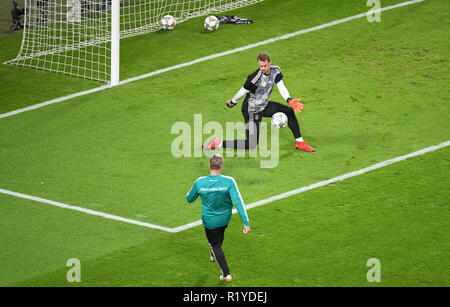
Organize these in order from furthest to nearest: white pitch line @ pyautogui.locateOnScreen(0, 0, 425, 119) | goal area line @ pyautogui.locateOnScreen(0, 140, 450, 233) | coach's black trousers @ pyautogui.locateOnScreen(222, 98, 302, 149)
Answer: white pitch line @ pyautogui.locateOnScreen(0, 0, 425, 119)
coach's black trousers @ pyautogui.locateOnScreen(222, 98, 302, 149)
goal area line @ pyautogui.locateOnScreen(0, 140, 450, 233)

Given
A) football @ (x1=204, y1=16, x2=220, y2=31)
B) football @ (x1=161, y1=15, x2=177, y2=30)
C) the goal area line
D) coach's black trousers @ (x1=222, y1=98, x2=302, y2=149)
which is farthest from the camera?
football @ (x1=161, y1=15, x2=177, y2=30)

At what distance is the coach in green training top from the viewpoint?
9.05 meters

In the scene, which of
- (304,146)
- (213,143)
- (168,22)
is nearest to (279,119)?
(304,146)

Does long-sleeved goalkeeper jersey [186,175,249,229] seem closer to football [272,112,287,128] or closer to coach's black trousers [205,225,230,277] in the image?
coach's black trousers [205,225,230,277]

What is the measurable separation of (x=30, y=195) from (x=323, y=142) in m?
5.46

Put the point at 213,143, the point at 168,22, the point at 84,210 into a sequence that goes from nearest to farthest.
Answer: the point at 84,210
the point at 213,143
the point at 168,22

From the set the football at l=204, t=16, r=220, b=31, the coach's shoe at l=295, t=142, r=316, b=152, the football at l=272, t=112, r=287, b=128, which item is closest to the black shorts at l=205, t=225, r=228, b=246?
the football at l=272, t=112, r=287, b=128

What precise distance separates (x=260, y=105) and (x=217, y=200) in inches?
176

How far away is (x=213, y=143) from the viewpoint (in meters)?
13.9

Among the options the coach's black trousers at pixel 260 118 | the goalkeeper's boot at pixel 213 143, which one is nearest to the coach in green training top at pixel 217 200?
the coach's black trousers at pixel 260 118

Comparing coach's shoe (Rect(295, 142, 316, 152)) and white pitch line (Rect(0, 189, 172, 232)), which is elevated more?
coach's shoe (Rect(295, 142, 316, 152))

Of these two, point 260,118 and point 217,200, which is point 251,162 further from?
point 217,200

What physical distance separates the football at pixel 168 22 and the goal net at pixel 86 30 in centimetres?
37

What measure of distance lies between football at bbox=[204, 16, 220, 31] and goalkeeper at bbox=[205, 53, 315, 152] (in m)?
6.91
